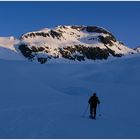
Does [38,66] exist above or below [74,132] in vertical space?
above

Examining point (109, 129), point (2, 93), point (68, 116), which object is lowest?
point (109, 129)

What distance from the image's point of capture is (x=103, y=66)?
3039 inches

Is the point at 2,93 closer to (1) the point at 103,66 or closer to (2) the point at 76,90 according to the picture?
(2) the point at 76,90

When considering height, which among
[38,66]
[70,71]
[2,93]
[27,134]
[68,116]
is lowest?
[27,134]

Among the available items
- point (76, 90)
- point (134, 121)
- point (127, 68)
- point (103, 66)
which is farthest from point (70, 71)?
point (134, 121)

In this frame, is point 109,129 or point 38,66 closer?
point 109,129

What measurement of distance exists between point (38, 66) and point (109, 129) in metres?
44.7

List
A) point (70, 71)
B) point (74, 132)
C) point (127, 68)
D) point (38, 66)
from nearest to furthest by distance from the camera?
point (74, 132) → point (38, 66) → point (127, 68) → point (70, 71)

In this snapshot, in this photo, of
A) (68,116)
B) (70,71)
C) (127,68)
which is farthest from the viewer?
(70,71)

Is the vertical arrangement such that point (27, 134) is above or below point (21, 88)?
below

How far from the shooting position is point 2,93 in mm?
30156

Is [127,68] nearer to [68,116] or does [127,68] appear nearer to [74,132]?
[68,116]

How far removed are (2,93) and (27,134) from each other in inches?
594

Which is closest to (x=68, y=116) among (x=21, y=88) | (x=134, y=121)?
(x=134, y=121)
